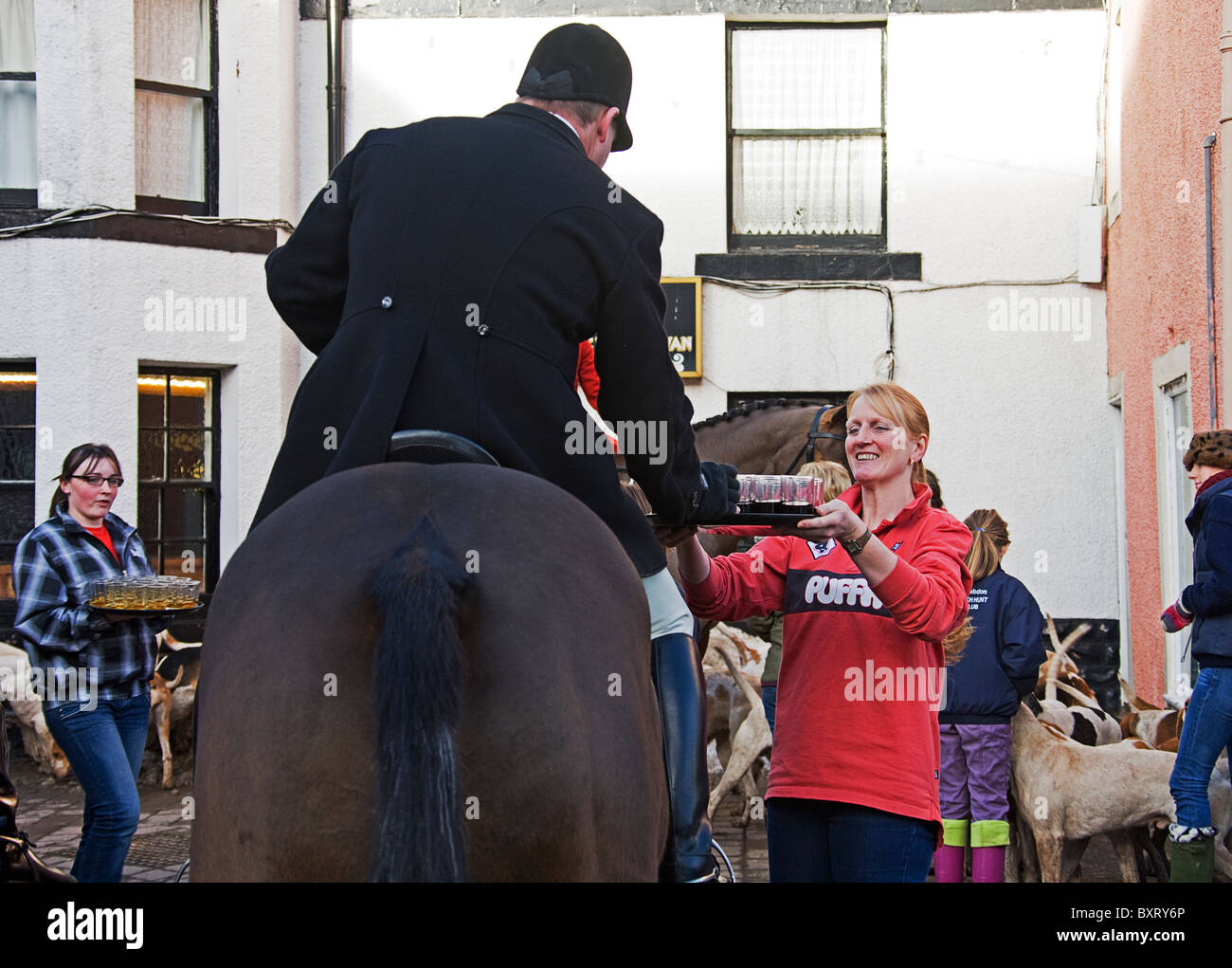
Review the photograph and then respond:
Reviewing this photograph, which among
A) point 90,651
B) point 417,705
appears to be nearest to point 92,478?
point 90,651

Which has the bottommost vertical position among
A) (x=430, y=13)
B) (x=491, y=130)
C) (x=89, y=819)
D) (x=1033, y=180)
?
(x=89, y=819)

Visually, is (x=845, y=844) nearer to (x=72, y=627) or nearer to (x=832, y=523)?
(x=832, y=523)

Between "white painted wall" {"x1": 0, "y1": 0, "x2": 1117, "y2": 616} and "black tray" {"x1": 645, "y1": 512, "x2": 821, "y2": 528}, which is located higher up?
"white painted wall" {"x1": 0, "y1": 0, "x2": 1117, "y2": 616}

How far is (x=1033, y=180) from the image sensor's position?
40.8 feet

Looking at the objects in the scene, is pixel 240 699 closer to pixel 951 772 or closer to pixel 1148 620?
pixel 951 772

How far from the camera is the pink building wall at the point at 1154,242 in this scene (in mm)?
8562

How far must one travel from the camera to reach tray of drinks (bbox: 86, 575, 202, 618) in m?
5.38

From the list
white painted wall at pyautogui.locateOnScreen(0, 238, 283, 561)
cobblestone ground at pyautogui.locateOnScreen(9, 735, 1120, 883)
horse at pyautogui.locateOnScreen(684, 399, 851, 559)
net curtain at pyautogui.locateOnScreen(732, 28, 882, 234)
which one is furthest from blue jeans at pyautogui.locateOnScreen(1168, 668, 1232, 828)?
white painted wall at pyautogui.locateOnScreen(0, 238, 283, 561)

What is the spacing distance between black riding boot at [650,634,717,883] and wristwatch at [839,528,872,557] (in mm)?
556

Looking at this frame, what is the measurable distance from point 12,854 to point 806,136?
33.8 feet

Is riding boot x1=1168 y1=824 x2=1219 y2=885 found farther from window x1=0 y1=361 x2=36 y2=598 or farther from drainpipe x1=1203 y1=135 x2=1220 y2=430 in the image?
window x1=0 y1=361 x2=36 y2=598

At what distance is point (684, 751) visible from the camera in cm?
271

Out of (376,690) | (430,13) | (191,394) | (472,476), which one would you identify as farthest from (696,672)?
(430,13)

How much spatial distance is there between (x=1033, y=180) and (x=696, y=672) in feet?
36.1
